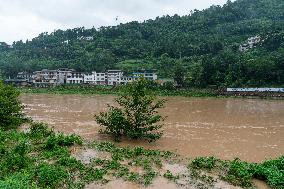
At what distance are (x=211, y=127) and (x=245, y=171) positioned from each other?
11845mm

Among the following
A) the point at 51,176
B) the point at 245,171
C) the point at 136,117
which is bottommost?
the point at 245,171

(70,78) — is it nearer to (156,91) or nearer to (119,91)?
(156,91)

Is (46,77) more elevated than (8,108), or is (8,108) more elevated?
(46,77)

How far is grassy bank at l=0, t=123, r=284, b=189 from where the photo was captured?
1273 centimetres

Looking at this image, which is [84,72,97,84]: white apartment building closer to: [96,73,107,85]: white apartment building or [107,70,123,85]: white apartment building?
[96,73,107,85]: white apartment building

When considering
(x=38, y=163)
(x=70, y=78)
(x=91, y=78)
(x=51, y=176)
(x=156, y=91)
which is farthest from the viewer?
(x=70, y=78)

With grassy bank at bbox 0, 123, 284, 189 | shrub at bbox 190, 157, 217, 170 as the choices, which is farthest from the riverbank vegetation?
shrub at bbox 190, 157, 217, 170

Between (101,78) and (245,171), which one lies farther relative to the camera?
(101,78)

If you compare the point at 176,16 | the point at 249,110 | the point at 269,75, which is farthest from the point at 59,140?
the point at 176,16

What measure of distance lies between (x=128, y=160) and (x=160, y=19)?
100 metres

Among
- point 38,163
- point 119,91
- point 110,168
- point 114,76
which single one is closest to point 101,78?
point 114,76

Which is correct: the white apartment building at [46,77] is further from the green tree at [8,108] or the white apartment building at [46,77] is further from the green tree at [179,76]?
the green tree at [8,108]

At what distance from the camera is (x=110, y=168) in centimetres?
1415

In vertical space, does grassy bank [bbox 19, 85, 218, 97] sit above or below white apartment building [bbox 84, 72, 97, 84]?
below
